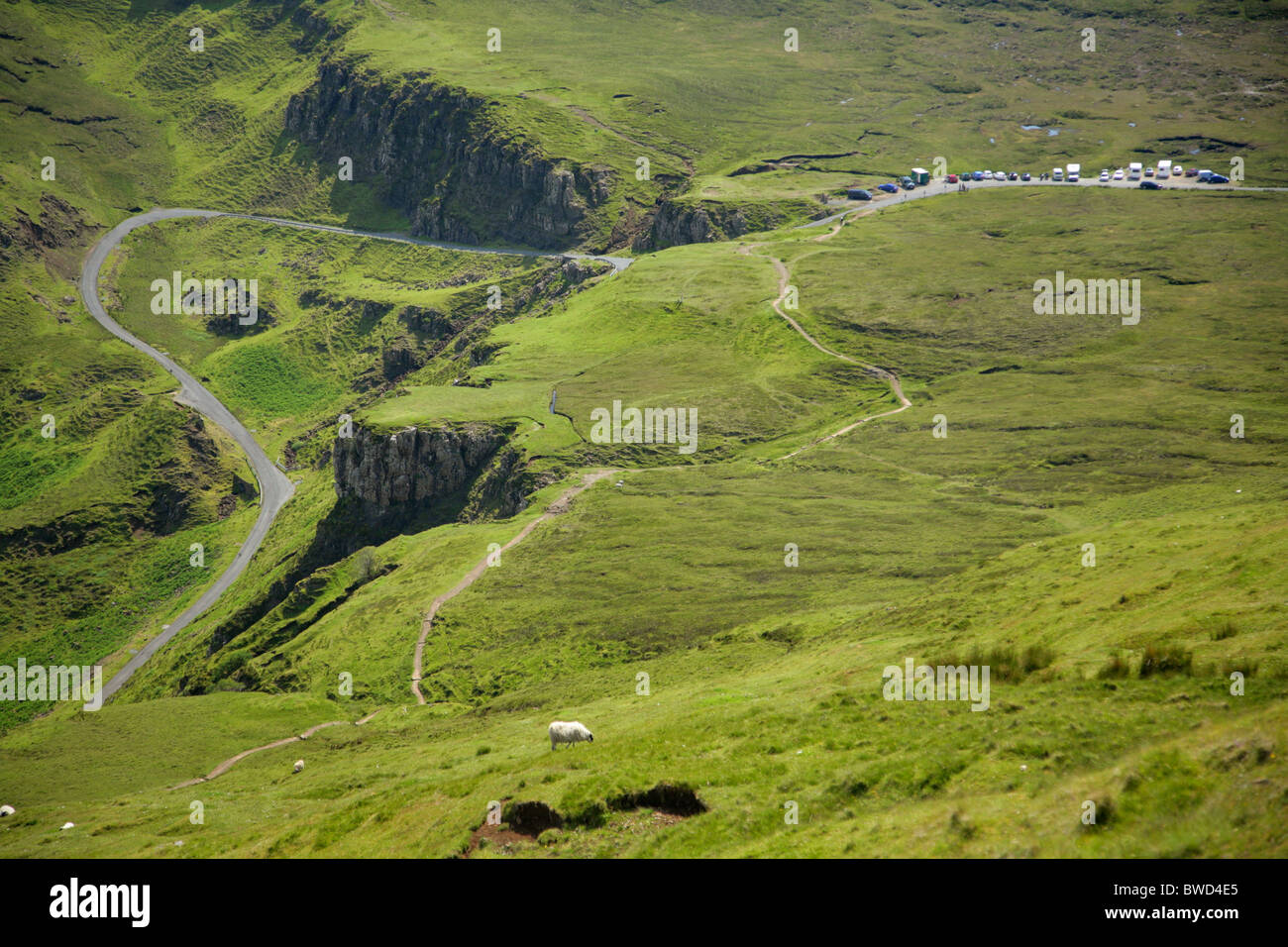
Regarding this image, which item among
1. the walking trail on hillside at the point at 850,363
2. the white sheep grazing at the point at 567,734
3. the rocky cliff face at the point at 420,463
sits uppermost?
the walking trail on hillside at the point at 850,363

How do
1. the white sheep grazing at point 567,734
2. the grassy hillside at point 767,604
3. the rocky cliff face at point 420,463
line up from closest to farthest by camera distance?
1. the grassy hillside at point 767,604
2. the white sheep grazing at point 567,734
3. the rocky cliff face at point 420,463

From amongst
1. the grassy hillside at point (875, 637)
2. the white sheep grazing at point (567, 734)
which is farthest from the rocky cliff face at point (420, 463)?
the white sheep grazing at point (567, 734)

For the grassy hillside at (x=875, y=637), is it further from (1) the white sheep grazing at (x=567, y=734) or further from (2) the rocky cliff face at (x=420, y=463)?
(2) the rocky cliff face at (x=420, y=463)

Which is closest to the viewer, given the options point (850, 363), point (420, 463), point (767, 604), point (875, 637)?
point (875, 637)

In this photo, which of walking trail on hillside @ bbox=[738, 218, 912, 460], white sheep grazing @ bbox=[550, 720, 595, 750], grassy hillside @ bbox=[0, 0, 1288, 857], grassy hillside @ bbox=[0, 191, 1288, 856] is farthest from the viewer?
walking trail on hillside @ bbox=[738, 218, 912, 460]

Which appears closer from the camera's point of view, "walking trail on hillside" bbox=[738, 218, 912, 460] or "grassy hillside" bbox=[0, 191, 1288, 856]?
"grassy hillside" bbox=[0, 191, 1288, 856]

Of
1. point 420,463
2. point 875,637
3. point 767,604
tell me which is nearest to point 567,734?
point 875,637

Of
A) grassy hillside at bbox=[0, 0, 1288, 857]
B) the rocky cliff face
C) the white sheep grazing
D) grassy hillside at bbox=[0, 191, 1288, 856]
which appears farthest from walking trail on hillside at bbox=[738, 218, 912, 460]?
the white sheep grazing

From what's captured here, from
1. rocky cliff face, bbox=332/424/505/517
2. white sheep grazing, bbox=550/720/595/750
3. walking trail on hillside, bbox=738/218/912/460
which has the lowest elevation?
rocky cliff face, bbox=332/424/505/517

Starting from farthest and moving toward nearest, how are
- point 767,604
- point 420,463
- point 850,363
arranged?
1. point 850,363
2. point 420,463
3. point 767,604

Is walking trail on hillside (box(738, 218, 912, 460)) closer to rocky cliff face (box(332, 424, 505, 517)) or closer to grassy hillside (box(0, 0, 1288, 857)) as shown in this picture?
grassy hillside (box(0, 0, 1288, 857))

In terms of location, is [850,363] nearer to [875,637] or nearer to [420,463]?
[420,463]

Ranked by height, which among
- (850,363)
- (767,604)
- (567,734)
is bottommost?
(767,604)
